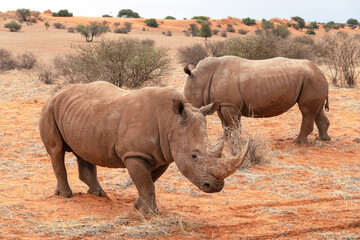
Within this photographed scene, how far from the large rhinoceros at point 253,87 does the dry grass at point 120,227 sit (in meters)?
4.11

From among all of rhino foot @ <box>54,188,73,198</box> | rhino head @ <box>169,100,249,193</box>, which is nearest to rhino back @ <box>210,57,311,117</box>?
rhino foot @ <box>54,188,73,198</box>

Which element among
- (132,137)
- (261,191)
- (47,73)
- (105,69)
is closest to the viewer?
(132,137)

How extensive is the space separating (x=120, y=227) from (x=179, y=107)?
1.36 meters

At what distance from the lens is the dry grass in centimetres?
448

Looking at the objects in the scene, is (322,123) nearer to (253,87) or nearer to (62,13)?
(253,87)

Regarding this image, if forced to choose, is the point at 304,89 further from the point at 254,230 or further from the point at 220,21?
the point at 220,21

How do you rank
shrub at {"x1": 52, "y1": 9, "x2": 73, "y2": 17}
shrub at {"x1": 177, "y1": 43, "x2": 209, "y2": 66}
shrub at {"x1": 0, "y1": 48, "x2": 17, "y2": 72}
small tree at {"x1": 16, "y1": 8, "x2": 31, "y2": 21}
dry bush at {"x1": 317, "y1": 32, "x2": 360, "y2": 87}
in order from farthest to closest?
shrub at {"x1": 52, "y1": 9, "x2": 73, "y2": 17}
small tree at {"x1": 16, "y1": 8, "x2": 31, "y2": 21}
shrub at {"x1": 0, "y1": 48, "x2": 17, "y2": 72}
shrub at {"x1": 177, "y1": 43, "x2": 209, "y2": 66}
dry bush at {"x1": 317, "y1": 32, "x2": 360, "y2": 87}

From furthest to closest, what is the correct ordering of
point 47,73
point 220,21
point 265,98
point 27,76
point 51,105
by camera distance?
point 220,21 → point 27,76 → point 47,73 → point 265,98 → point 51,105

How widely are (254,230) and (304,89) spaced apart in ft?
15.9

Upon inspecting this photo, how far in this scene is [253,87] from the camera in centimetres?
869

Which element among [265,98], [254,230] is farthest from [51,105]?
[265,98]

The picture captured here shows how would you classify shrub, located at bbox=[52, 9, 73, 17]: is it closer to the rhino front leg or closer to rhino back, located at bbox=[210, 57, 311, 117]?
rhino back, located at bbox=[210, 57, 311, 117]

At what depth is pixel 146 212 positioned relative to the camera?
487 cm

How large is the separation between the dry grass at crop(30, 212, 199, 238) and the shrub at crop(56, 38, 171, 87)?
401 inches
